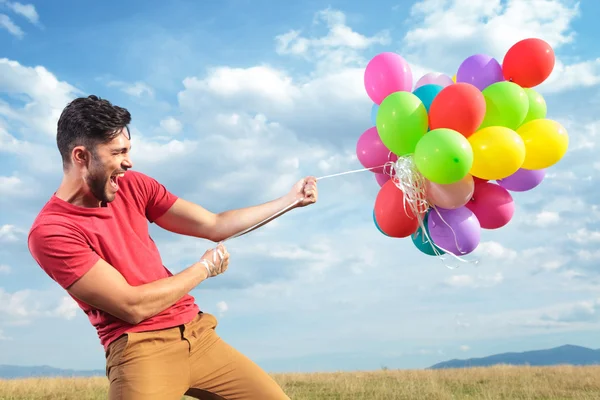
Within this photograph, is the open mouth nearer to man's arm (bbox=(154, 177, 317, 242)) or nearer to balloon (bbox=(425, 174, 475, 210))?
man's arm (bbox=(154, 177, 317, 242))

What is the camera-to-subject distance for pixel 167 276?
3.55 meters

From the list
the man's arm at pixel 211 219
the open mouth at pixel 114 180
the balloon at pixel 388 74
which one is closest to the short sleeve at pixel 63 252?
the open mouth at pixel 114 180

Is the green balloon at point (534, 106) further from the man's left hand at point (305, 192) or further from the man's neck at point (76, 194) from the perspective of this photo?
the man's neck at point (76, 194)

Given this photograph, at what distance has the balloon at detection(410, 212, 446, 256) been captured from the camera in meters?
4.67

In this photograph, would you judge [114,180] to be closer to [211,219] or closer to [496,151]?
[211,219]

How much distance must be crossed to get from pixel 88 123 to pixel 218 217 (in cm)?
107

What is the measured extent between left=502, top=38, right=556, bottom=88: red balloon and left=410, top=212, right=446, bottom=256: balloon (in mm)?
1369

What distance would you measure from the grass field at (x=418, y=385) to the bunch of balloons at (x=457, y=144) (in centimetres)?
491

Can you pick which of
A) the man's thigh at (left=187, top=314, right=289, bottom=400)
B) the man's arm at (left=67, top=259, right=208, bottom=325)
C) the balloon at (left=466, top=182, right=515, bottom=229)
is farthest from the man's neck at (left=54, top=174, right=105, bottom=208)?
the balloon at (left=466, top=182, right=515, bottom=229)

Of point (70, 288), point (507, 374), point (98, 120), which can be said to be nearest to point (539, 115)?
point (98, 120)

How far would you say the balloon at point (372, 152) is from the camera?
4691mm

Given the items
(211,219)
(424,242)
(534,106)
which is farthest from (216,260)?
(534,106)

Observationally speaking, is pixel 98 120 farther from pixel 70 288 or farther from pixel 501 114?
pixel 501 114

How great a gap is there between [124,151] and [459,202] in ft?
7.82
